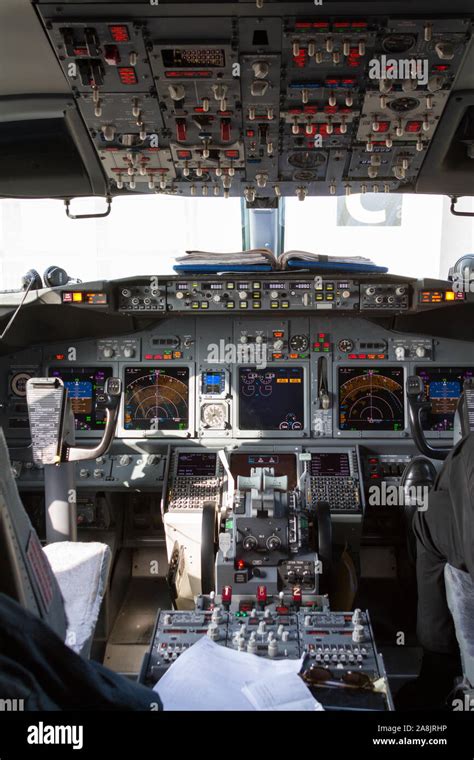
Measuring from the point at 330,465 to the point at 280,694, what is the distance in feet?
6.82

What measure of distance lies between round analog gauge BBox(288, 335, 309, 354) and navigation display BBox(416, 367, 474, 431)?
0.61 metres

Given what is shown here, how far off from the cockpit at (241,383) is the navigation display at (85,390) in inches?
0.5

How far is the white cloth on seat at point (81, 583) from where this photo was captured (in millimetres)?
1686

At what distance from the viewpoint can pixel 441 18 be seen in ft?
5.23

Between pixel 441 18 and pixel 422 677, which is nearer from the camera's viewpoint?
pixel 441 18

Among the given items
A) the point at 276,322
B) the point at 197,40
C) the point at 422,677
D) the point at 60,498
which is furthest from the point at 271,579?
the point at 197,40

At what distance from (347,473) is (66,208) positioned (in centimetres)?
189

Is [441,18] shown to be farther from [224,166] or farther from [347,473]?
[347,473]

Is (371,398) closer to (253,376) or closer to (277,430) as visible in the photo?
(277,430)

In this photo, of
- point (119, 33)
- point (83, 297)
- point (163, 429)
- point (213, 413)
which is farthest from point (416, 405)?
point (119, 33)

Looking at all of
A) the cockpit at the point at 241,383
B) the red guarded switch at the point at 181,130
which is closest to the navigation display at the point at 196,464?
the cockpit at the point at 241,383

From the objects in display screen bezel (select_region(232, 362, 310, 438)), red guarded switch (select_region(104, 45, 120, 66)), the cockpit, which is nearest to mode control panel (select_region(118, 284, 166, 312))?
the cockpit

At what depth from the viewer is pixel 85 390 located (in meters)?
3.67

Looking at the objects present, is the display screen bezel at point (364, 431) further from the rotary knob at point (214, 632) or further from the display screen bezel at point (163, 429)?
the rotary knob at point (214, 632)
